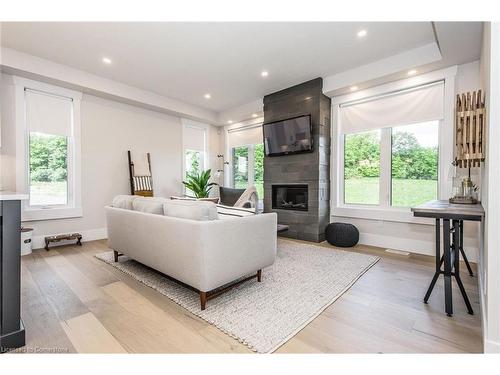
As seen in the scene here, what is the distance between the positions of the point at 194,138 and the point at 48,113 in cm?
270

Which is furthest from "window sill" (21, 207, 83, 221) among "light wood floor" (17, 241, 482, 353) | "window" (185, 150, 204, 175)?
"window" (185, 150, 204, 175)

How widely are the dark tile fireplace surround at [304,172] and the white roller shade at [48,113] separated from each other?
3429mm

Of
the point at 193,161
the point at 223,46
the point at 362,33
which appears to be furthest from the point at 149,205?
the point at 193,161

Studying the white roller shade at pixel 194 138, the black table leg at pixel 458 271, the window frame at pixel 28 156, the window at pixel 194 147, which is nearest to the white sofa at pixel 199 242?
the black table leg at pixel 458 271

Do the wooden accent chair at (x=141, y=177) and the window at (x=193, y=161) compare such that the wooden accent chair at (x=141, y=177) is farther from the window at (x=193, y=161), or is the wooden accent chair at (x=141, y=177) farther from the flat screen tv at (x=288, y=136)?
the flat screen tv at (x=288, y=136)

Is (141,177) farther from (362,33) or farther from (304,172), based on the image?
(362,33)

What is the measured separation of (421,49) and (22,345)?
4681 mm

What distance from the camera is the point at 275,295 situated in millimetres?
2010

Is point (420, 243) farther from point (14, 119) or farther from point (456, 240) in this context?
point (14, 119)

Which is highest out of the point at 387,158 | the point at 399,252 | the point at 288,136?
the point at 288,136

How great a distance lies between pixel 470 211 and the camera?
63.9 inches

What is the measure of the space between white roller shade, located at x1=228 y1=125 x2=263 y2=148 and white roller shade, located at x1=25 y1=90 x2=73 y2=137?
325cm

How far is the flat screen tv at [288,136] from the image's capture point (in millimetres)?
3969
